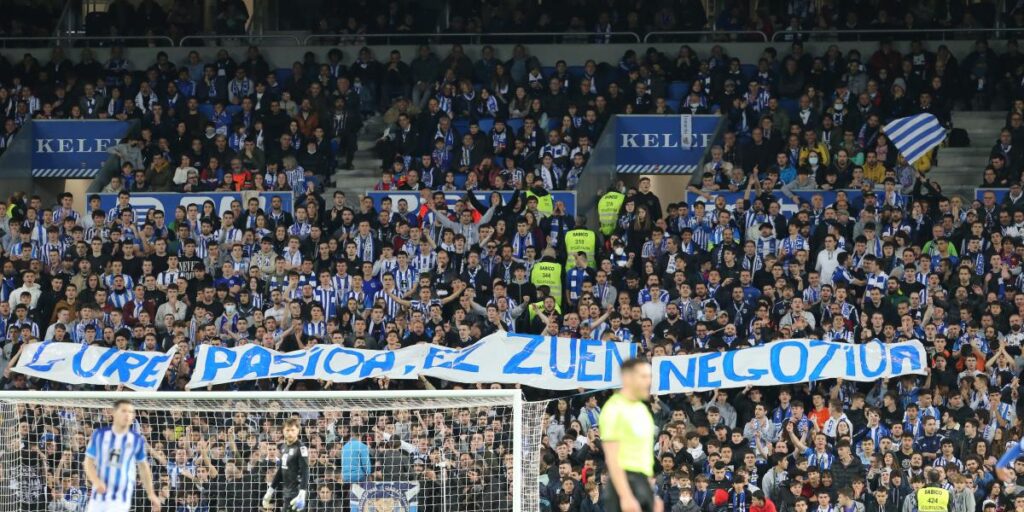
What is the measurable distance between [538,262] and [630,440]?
38.8 ft

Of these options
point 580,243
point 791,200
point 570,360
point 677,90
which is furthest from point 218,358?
point 677,90

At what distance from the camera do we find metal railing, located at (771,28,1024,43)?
2991cm

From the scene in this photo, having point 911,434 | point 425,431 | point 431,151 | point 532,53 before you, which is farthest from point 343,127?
point 911,434

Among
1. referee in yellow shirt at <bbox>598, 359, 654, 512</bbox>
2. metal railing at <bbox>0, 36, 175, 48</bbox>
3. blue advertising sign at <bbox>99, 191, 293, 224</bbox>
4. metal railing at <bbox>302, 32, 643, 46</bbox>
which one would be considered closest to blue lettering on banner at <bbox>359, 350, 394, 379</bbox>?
blue advertising sign at <bbox>99, 191, 293, 224</bbox>

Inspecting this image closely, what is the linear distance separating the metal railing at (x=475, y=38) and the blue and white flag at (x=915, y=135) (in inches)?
234

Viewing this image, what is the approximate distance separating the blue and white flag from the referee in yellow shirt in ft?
48.7

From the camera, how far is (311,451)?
63.0 ft

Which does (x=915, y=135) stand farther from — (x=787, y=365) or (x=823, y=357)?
(x=787, y=365)

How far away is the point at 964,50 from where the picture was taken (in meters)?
29.3

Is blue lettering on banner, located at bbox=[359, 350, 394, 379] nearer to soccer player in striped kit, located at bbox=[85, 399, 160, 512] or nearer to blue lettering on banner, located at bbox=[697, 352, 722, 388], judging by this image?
blue lettering on banner, located at bbox=[697, 352, 722, 388]

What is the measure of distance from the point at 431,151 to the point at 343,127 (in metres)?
1.82

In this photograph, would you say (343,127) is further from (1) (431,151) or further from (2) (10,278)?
(2) (10,278)

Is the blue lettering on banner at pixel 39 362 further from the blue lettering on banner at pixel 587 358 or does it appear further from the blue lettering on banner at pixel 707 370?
the blue lettering on banner at pixel 707 370

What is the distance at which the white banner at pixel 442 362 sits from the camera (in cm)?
2147
